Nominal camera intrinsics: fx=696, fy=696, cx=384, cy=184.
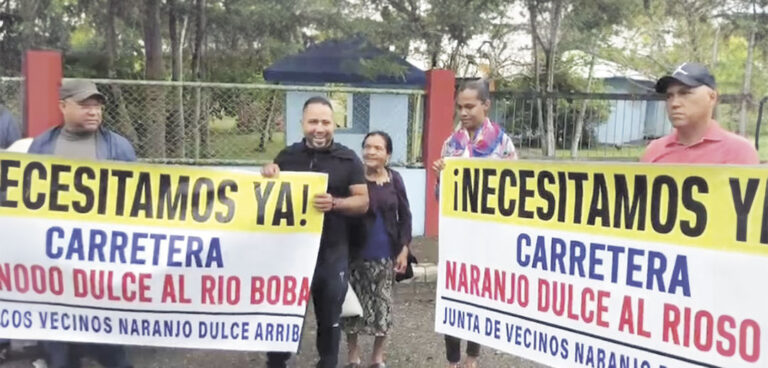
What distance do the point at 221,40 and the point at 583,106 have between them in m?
5.60

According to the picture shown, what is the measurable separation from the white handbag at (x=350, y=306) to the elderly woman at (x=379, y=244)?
0.08m

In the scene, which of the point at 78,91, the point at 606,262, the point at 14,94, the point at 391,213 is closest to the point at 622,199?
the point at 606,262

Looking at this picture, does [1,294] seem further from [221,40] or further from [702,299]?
[221,40]

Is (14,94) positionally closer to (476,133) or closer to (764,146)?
(476,133)

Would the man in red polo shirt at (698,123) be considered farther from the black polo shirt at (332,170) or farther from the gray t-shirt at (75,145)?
the gray t-shirt at (75,145)

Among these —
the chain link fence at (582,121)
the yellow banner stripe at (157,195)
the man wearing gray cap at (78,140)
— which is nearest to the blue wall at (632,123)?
the chain link fence at (582,121)

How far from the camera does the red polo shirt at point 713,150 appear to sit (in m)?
2.75

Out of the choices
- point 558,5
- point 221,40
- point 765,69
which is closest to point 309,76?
point 221,40

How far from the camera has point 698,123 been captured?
285 cm

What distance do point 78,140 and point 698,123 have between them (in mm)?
2838

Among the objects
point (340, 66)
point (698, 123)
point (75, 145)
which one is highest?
point (340, 66)

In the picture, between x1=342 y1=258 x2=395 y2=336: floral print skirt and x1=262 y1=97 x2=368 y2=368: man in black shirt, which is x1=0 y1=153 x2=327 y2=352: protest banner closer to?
x1=262 y1=97 x2=368 y2=368: man in black shirt

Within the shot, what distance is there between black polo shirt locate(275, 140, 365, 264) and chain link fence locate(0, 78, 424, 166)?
10.5ft

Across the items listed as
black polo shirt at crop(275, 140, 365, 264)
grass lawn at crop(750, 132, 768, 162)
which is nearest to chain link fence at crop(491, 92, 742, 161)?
grass lawn at crop(750, 132, 768, 162)
